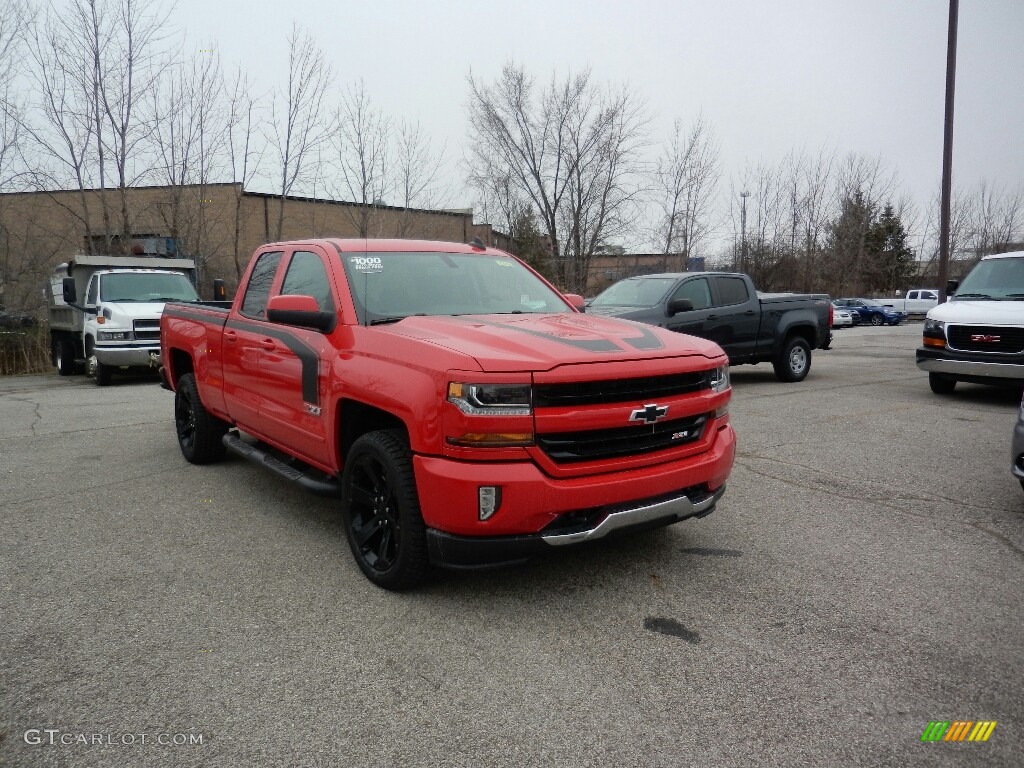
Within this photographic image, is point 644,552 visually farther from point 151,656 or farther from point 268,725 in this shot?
point 151,656

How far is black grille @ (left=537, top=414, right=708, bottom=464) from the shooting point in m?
3.35

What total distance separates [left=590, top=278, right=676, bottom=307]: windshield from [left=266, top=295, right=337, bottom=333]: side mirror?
7.15 meters

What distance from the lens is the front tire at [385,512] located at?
11.4 feet

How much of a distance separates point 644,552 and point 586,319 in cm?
145

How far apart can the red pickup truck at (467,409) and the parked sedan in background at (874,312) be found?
40835mm

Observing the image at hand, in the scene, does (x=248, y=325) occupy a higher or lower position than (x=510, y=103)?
lower

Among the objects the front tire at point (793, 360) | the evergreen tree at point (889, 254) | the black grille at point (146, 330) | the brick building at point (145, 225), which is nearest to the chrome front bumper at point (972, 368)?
the front tire at point (793, 360)

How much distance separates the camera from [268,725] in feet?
8.67

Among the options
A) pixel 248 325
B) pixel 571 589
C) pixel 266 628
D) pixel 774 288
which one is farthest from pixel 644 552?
pixel 774 288

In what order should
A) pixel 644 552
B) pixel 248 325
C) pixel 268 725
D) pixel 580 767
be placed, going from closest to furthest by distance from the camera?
pixel 580 767, pixel 268 725, pixel 644 552, pixel 248 325

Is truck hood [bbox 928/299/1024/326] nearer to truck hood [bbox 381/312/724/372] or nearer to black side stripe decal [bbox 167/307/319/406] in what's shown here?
truck hood [bbox 381/312/724/372]

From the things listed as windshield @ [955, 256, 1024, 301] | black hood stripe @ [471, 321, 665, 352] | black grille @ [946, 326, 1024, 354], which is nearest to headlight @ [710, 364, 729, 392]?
black hood stripe @ [471, 321, 665, 352]

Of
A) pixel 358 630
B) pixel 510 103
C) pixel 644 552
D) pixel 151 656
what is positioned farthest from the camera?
pixel 510 103

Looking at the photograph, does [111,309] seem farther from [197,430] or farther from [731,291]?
[731,291]
